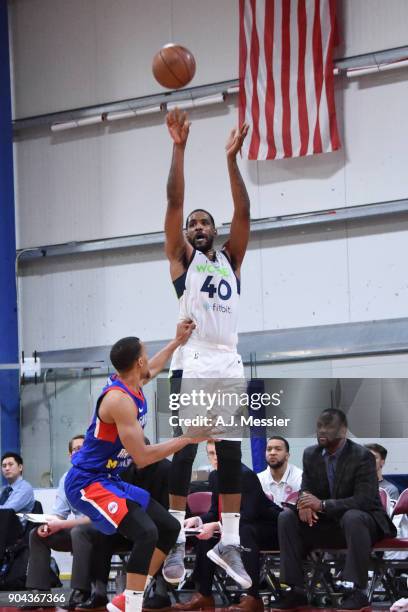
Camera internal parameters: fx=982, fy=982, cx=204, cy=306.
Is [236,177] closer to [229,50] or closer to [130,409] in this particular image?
[130,409]

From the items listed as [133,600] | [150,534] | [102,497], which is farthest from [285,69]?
[133,600]

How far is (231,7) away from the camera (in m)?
15.3

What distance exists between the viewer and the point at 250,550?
794cm

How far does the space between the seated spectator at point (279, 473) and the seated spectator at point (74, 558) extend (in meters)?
1.93

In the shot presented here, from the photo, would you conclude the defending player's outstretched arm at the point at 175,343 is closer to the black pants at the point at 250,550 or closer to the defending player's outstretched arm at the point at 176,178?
the defending player's outstretched arm at the point at 176,178

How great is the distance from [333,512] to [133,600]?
203 centimetres

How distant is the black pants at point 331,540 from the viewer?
24.5 ft

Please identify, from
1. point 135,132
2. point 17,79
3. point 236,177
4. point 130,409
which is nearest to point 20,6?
point 17,79

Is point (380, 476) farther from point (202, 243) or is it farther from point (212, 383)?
point (202, 243)

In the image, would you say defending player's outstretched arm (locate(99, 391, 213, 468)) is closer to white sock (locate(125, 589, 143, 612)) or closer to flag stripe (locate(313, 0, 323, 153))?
white sock (locate(125, 589, 143, 612))

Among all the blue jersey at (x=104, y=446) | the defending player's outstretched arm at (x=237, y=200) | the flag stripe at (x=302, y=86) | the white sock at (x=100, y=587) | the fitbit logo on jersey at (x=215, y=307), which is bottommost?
the white sock at (x=100, y=587)

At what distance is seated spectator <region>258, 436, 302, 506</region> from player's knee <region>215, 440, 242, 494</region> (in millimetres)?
2384

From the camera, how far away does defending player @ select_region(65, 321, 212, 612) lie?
21.2 feet

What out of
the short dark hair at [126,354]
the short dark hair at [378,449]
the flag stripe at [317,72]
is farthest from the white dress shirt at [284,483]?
the flag stripe at [317,72]
